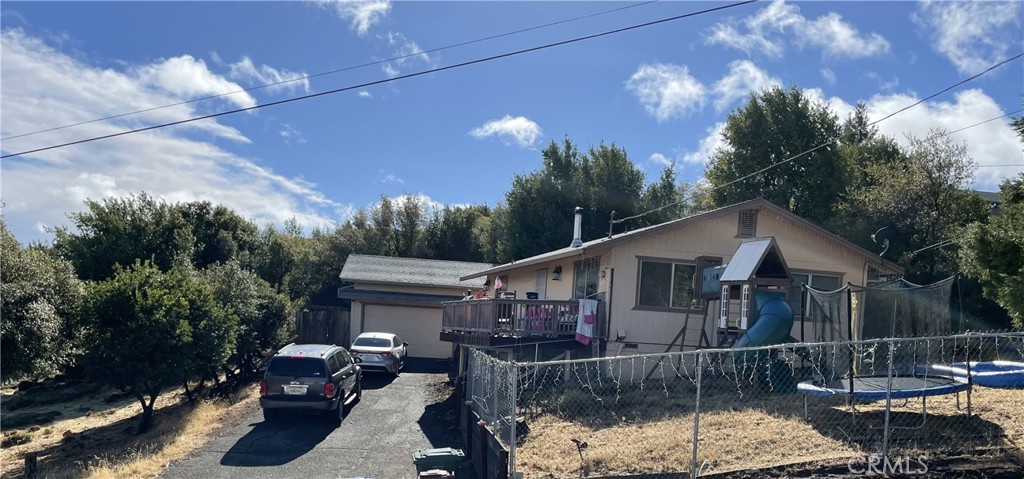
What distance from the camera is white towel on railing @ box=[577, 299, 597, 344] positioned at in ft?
52.3

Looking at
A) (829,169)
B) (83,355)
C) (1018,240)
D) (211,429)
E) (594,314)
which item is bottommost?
(211,429)

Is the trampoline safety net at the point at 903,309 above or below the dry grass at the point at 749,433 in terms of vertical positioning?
above

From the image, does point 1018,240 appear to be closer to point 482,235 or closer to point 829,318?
point 829,318

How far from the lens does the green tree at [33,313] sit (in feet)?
42.7

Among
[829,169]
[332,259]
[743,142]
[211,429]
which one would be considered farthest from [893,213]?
[332,259]

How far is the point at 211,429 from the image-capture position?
589 inches

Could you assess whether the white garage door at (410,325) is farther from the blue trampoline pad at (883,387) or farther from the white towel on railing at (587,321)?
the blue trampoline pad at (883,387)

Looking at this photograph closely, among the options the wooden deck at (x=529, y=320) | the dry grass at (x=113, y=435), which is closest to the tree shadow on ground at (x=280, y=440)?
the dry grass at (x=113, y=435)

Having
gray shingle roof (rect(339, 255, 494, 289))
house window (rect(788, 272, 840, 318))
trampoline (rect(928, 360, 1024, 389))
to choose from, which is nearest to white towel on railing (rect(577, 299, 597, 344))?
house window (rect(788, 272, 840, 318))

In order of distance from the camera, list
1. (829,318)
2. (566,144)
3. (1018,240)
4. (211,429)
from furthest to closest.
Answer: (566,144), (211,429), (829,318), (1018,240)

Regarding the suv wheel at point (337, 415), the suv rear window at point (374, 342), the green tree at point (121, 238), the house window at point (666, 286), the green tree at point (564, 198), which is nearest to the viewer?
the suv wheel at point (337, 415)

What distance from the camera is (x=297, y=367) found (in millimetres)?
14664

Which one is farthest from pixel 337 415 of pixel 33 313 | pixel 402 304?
pixel 402 304

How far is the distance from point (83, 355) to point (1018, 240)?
16.8m
